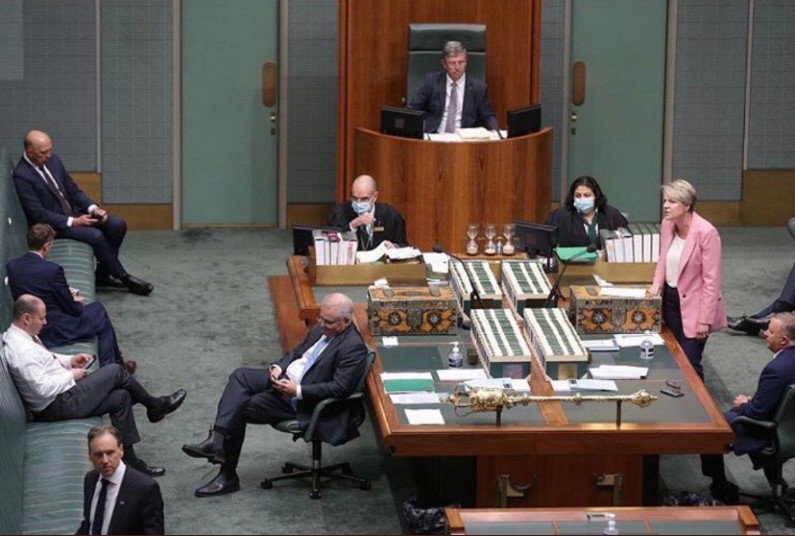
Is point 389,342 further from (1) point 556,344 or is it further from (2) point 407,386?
(1) point 556,344

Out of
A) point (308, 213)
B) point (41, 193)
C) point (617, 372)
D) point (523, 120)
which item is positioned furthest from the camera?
point (308, 213)

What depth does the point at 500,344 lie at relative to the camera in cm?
895

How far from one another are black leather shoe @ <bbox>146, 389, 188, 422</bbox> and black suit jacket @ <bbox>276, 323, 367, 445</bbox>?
86 cm

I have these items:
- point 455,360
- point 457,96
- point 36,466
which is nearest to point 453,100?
point 457,96

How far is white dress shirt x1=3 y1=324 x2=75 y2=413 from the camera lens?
345 inches

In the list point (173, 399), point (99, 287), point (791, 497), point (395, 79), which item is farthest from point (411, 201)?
point (791, 497)

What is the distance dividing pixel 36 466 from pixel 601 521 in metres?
2.92

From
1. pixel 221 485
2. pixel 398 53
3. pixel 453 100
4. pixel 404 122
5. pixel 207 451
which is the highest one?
pixel 398 53

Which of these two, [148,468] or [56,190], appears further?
[56,190]

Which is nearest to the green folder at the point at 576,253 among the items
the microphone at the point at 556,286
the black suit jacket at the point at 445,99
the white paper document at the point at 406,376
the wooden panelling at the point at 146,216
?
the microphone at the point at 556,286

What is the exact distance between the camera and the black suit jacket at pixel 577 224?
10.9 metres

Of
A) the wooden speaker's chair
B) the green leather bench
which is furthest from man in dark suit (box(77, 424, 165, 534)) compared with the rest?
the wooden speaker's chair

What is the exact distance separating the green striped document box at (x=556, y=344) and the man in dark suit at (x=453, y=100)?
337cm

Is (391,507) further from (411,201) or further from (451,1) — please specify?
(451,1)
